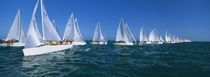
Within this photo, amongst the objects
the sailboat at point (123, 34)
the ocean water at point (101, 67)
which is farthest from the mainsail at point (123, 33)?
the ocean water at point (101, 67)

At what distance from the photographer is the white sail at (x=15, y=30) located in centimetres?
3225

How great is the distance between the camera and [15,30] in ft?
108

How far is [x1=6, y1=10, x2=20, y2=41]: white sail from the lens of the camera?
3225cm

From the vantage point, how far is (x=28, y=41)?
14477mm

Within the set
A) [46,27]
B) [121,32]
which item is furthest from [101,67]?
[121,32]

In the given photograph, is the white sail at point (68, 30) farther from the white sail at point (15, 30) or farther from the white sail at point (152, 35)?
the white sail at point (152, 35)

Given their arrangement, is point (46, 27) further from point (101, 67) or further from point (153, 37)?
point (153, 37)

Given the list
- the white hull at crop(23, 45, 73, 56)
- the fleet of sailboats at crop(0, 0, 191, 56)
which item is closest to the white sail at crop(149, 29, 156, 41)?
the fleet of sailboats at crop(0, 0, 191, 56)

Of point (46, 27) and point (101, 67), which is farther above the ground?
point (46, 27)

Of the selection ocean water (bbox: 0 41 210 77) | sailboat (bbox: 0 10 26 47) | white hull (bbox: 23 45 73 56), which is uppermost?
sailboat (bbox: 0 10 26 47)

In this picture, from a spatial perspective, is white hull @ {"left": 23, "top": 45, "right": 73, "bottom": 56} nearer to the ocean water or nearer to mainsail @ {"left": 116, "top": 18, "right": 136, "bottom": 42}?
the ocean water

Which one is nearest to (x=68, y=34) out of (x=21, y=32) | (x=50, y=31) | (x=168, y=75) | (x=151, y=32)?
(x=21, y=32)

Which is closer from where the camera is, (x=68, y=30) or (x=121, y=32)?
(x=68, y=30)

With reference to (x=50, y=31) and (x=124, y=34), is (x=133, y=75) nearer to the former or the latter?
(x=50, y=31)
